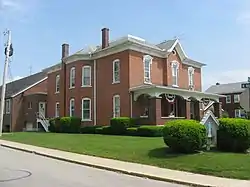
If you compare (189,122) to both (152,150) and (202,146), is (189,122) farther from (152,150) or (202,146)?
(152,150)

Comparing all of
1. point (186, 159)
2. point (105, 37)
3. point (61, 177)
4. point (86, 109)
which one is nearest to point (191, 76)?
point (105, 37)

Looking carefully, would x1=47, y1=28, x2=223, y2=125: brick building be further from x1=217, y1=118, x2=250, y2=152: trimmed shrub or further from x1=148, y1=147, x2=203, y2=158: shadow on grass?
x1=217, y1=118, x2=250, y2=152: trimmed shrub

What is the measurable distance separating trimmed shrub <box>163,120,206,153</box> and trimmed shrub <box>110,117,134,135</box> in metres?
15.0

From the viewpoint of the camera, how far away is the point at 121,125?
101 ft

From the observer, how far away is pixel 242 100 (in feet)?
37.7

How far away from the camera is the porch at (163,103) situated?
1191 inches

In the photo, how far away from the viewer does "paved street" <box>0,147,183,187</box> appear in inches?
397

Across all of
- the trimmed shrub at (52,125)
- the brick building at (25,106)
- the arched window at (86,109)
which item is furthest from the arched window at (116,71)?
the brick building at (25,106)

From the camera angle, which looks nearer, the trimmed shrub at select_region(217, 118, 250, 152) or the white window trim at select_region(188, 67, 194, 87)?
the trimmed shrub at select_region(217, 118, 250, 152)

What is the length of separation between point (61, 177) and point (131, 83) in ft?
73.6

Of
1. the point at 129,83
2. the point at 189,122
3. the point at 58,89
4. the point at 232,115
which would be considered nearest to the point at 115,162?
the point at 189,122

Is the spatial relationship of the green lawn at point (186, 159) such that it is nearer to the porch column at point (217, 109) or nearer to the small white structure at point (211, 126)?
the small white structure at point (211, 126)

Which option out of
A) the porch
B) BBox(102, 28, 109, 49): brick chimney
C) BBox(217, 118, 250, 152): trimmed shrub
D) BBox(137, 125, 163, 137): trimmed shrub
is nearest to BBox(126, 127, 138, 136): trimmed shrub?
BBox(137, 125, 163, 137): trimmed shrub

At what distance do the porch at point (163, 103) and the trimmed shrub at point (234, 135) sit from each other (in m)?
14.0
